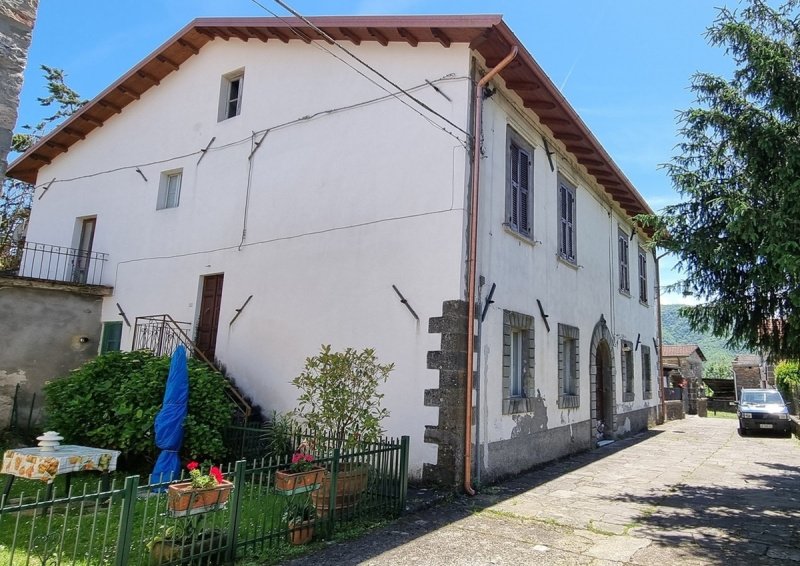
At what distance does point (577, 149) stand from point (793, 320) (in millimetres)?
6294

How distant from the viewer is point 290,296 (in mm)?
9352

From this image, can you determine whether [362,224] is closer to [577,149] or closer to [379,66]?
[379,66]

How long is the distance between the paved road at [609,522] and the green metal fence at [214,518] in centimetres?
39

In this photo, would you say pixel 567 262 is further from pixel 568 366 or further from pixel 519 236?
pixel 519 236

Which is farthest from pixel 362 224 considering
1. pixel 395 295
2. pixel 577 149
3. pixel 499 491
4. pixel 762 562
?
pixel 762 562

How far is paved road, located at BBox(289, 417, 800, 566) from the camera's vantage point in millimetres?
4910

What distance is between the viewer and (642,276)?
1725 centimetres

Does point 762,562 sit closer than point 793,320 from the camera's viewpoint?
Yes

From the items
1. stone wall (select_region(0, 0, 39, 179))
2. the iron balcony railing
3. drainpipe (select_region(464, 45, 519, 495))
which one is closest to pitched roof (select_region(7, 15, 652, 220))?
drainpipe (select_region(464, 45, 519, 495))

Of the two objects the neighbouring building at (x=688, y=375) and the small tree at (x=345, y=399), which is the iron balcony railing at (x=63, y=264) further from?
the neighbouring building at (x=688, y=375)

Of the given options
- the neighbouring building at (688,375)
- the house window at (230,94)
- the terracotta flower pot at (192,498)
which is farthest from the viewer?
the neighbouring building at (688,375)

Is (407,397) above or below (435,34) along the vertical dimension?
below

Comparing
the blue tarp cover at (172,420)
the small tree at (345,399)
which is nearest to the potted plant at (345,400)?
the small tree at (345,399)

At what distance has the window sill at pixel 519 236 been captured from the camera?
8.78 metres
